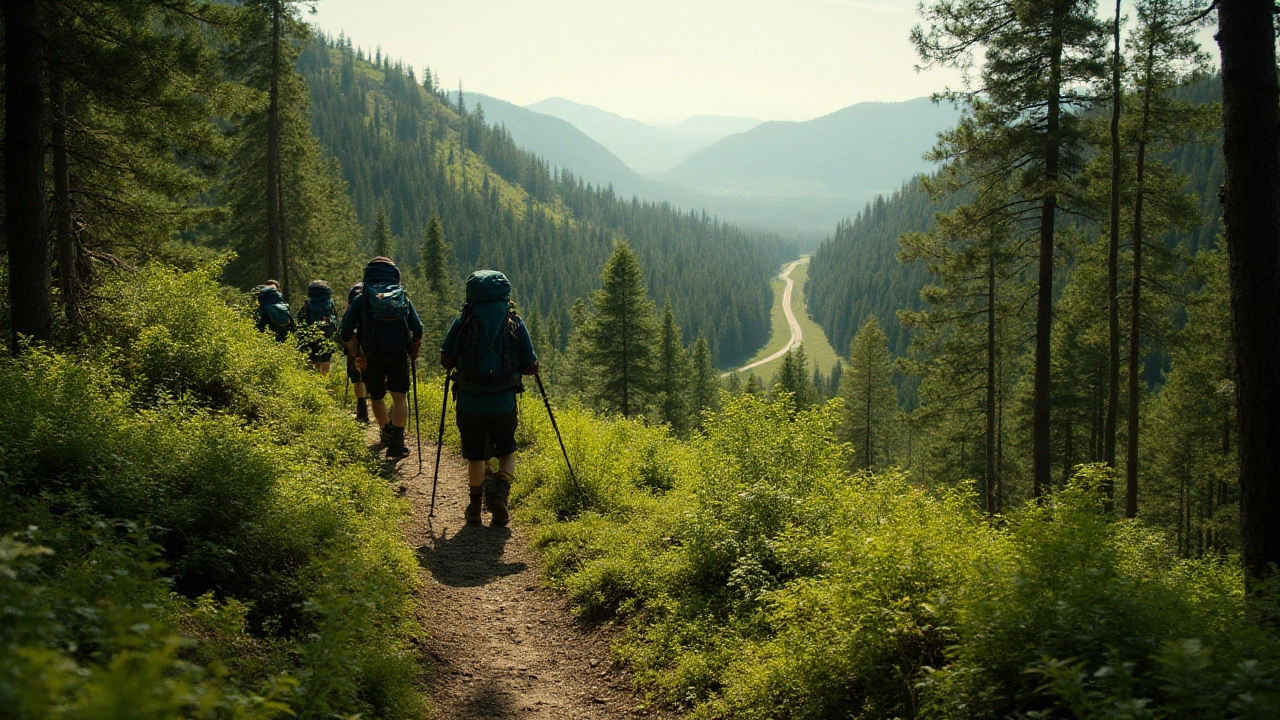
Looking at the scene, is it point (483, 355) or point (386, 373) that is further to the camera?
point (386, 373)

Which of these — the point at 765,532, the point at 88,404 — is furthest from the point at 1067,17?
the point at 88,404

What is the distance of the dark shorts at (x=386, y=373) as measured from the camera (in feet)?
31.7

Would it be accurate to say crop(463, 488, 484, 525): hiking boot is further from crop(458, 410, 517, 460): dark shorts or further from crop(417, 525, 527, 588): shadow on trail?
crop(458, 410, 517, 460): dark shorts

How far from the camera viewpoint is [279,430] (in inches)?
310

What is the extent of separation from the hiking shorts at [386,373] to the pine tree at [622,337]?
74.2ft

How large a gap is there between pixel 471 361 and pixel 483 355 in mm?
151

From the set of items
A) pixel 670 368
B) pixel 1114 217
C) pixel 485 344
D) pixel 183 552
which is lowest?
pixel 670 368

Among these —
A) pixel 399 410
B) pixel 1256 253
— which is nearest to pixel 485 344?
pixel 399 410

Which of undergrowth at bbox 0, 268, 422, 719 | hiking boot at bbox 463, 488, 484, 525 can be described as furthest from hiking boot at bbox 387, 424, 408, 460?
hiking boot at bbox 463, 488, 484, 525

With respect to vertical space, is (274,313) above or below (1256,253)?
below

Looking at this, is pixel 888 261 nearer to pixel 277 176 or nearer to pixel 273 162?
pixel 277 176

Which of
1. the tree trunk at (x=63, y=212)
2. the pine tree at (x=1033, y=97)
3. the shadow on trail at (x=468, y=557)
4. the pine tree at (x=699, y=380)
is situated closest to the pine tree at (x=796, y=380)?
the pine tree at (x=699, y=380)

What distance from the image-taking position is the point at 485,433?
789 cm

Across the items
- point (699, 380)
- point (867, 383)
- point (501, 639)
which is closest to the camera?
point (501, 639)
